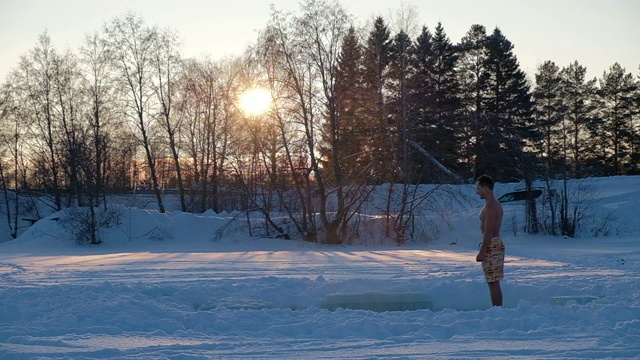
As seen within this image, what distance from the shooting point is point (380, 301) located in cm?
987

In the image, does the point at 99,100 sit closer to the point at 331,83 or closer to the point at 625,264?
the point at 331,83

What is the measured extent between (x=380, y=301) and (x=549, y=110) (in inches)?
1440

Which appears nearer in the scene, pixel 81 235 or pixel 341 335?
pixel 341 335

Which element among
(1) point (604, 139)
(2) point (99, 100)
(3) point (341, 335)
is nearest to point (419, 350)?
(3) point (341, 335)

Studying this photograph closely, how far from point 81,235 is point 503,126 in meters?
23.3

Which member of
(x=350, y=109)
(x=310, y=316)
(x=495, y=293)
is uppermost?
(x=350, y=109)

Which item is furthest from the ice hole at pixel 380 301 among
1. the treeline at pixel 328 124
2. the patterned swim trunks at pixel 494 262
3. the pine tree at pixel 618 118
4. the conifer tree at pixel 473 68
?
the pine tree at pixel 618 118

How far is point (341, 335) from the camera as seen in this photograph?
6992 millimetres

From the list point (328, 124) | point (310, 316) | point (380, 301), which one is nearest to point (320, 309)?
point (310, 316)

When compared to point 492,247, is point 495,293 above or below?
below

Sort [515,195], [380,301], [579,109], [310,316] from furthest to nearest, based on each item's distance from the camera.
Result: [579,109] → [515,195] → [380,301] → [310,316]

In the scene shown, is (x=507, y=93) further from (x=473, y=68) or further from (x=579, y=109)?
(x=579, y=109)

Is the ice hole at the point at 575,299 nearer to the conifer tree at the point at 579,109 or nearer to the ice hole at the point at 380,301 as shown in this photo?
the ice hole at the point at 380,301

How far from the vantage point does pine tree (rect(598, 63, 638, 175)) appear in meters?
51.7
